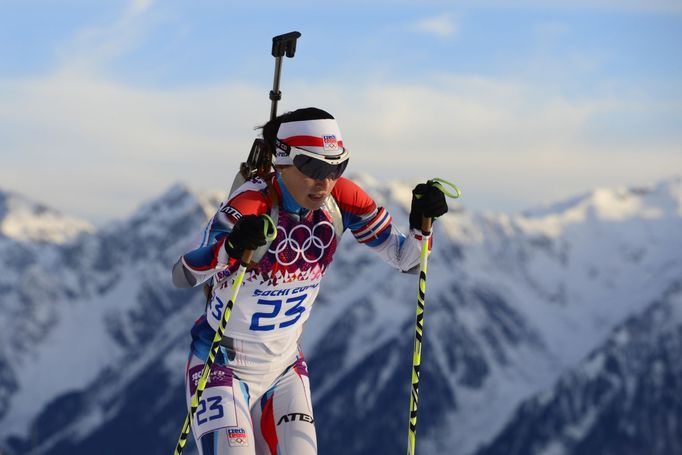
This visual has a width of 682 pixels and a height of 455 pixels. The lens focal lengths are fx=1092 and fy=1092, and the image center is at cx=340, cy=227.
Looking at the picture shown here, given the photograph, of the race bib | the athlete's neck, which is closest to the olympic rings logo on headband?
the athlete's neck

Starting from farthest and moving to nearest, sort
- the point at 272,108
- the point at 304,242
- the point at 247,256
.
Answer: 1. the point at 272,108
2. the point at 304,242
3. the point at 247,256

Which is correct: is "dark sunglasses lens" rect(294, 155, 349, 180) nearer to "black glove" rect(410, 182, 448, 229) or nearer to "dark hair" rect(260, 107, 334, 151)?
"dark hair" rect(260, 107, 334, 151)

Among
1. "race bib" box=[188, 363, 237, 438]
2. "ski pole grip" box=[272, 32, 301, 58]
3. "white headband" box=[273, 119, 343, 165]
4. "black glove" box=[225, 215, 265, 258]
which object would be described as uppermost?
"ski pole grip" box=[272, 32, 301, 58]

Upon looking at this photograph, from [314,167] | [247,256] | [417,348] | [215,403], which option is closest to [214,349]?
[215,403]

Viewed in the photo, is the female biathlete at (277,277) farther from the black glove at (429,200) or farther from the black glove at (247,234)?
the black glove at (247,234)

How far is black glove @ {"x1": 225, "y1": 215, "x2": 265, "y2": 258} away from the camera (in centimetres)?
1191

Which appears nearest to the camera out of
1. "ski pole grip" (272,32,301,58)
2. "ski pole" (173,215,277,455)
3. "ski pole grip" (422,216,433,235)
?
"ski pole" (173,215,277,455)

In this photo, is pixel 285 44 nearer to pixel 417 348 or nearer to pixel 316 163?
pixel 316 163

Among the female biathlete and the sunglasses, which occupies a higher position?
the sunglasses

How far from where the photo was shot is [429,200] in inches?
523

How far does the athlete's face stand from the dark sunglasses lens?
0.05 meters

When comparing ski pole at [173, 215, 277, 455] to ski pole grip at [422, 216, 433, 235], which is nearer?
ski pole at [173, 215, 277, 455]

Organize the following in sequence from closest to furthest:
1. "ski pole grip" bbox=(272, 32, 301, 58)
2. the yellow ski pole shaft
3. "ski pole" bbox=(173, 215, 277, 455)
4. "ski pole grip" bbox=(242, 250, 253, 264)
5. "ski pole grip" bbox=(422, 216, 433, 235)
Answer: "ski pole grip" bbox=(242, 250, 253, 264) → "ski pole" bbox=(173, 215, 277, 455) → the yellow ski pole shaft → "ski pole grip" bbox=(422, 216, 433, 235) → "ski pole grip" bbox=(272, 32, 301, 58)

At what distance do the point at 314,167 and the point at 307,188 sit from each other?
269mm
